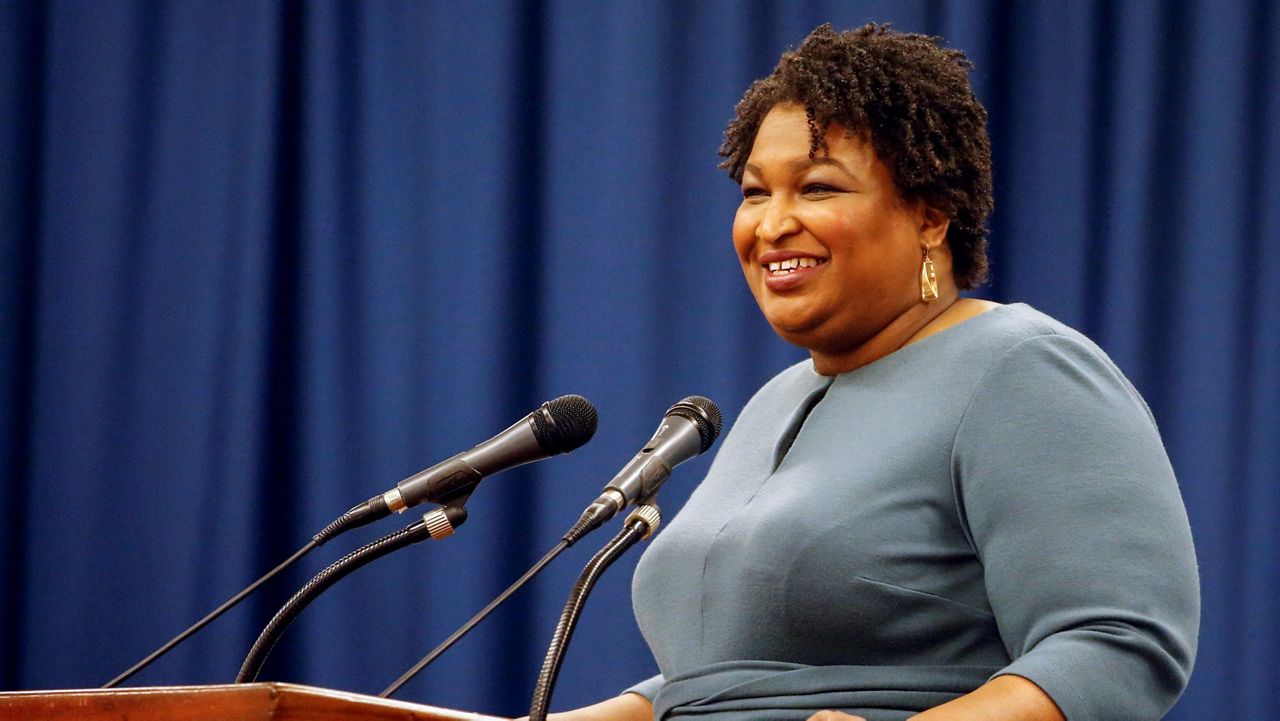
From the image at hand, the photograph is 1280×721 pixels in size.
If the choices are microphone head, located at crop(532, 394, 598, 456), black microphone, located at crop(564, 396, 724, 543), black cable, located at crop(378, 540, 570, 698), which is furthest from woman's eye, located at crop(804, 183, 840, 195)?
black cable, located at crop(378, 540, 570, 698)

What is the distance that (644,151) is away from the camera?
10.4 feet

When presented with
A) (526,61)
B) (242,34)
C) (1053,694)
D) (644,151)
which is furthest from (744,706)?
(242,34)

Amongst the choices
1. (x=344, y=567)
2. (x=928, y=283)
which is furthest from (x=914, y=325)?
(x=344, y=567)

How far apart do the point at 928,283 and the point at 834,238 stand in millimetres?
143

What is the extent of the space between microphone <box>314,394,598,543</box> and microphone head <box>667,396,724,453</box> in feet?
0.41

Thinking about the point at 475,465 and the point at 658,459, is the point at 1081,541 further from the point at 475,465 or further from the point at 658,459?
the point at 475,465

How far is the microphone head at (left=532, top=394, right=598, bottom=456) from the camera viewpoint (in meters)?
1.50

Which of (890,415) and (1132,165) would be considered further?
(1132,165)

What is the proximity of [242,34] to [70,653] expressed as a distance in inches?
58.0

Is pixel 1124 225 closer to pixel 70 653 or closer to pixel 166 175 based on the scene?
pixel 166 175

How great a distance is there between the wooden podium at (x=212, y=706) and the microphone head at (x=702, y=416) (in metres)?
0.41

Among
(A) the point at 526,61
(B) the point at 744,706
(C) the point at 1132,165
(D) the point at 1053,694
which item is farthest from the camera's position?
(A) the point at 526,61

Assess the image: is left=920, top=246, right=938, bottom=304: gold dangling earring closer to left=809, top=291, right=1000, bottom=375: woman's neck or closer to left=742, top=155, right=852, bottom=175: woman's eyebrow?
left=809, top=291, right=1000, bottom=375: woman's neck

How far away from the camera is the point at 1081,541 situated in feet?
4.35
